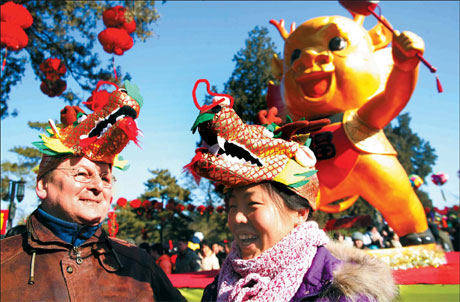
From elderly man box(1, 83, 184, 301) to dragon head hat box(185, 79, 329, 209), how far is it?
1.45ft

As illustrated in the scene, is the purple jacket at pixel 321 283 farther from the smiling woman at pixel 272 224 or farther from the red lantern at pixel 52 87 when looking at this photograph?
the red lantern at pixel 52 87

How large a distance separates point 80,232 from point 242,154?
38.9 inches

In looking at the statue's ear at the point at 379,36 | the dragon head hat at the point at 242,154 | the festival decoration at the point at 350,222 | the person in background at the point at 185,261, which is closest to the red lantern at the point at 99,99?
the dragon head hat at the point at 242,154

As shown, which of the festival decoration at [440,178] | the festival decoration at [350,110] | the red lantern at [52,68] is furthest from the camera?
the festival decoration at [440,178]

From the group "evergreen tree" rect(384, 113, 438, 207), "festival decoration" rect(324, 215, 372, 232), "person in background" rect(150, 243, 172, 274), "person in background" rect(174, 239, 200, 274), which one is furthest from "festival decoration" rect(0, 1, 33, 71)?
"evergreen tree" rect(384, 113, 438, 207)

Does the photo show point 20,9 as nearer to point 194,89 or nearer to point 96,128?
point 96,128

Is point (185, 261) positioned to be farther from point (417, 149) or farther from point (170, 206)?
point (417, 149)

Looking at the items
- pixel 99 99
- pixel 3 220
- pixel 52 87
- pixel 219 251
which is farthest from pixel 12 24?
pixel 3 220

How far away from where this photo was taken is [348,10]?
22.1 feet

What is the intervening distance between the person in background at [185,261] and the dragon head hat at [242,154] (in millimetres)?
5827

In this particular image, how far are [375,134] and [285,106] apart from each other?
1.65m

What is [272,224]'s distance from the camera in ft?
6.68

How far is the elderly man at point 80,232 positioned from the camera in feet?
6.60

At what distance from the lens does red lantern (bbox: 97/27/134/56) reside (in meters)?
7.61
